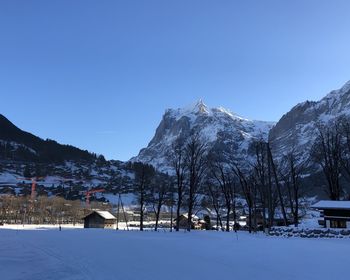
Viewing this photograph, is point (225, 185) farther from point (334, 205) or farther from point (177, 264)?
point (177, 264)

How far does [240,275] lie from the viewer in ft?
54.3

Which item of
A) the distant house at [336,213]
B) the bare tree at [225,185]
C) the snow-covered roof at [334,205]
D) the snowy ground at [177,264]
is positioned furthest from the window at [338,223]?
the snowy ground at [177,264]

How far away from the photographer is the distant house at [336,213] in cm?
4659

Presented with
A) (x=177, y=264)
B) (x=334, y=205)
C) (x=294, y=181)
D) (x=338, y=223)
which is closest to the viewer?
(x=177, y=264)

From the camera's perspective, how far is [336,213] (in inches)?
1864

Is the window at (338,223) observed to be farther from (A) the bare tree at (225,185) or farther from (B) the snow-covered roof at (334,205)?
(A) the bare tree at (225,185)

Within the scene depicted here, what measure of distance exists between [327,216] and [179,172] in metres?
23.8

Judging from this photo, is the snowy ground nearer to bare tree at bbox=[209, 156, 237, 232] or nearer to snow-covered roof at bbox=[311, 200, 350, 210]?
snow-covered roof at bbox=[311, 200, 350, 210]

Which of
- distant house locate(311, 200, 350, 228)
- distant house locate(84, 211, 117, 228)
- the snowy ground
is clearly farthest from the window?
distant house locate(84, 211, 117, 228)

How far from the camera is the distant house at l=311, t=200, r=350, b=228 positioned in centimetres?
4659

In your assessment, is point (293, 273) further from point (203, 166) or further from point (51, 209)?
point (51, 209)

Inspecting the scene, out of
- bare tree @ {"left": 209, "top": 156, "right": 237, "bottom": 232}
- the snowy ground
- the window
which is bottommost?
the snowy ground

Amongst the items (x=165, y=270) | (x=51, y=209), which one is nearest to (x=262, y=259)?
(x=165, y=270)

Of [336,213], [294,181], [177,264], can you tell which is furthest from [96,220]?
[177,264]
